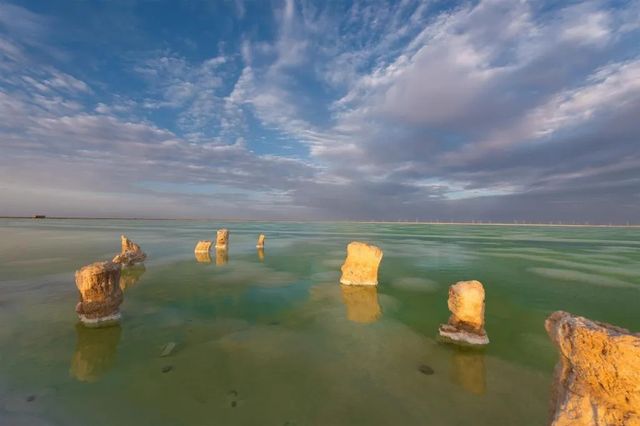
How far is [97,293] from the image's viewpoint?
10609 millimetres

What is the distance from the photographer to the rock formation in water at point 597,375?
3.33 meters

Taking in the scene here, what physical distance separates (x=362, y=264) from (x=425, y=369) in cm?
963

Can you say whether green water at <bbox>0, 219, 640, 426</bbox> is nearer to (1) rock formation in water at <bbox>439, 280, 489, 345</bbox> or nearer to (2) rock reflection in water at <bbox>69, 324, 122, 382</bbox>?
(2) rock reflection in water at <bbox>69, 324, 122, 382</bbox>

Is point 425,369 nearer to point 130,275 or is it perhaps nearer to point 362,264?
point 362,264

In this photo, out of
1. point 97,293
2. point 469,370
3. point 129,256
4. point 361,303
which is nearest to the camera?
point 469,370

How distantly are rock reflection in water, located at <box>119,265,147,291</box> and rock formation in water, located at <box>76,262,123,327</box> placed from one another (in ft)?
16.2

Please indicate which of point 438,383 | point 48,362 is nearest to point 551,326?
point 438,383

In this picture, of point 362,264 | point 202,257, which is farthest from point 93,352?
point 202,257

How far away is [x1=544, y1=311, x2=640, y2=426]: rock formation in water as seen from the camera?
10.9 feet

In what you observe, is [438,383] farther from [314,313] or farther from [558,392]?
[314,313]

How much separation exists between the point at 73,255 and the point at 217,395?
28.6m

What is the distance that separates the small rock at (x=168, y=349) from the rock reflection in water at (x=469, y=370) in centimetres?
801

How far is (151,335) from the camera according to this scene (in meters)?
9.80

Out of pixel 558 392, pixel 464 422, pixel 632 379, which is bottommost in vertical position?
pixel 464 422
